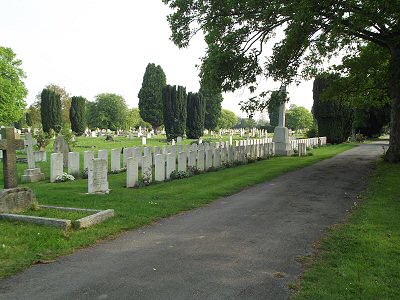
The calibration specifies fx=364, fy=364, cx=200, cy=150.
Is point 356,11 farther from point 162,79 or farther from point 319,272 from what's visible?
point 162,79

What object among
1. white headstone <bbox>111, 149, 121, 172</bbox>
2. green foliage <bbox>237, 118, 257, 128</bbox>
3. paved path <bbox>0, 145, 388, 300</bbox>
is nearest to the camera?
paved path <bbox>0, 145, 388, 300</bbox>

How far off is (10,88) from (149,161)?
139ft

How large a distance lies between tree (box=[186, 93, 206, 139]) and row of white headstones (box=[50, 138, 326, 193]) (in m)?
32.6

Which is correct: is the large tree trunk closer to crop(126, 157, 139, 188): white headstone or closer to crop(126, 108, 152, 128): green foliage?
crop(126, 157, 139, 188): white headstone

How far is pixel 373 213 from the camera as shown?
7.55 m

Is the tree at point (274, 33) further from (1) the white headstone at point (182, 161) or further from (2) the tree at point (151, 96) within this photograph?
(2) the tree at point (151, 96)

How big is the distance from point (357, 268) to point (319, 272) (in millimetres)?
521

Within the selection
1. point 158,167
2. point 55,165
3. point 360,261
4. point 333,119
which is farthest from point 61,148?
point 333,119

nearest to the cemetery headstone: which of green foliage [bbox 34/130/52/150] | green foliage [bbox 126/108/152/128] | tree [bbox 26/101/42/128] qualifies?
green foliage [bbox 34/130/52/150]

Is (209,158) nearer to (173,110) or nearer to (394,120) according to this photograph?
(394,120)

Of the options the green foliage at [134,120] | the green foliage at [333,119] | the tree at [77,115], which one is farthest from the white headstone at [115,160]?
the green foliage at [134,120]

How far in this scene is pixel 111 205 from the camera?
809 centimetres

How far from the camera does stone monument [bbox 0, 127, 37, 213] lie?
6801mm

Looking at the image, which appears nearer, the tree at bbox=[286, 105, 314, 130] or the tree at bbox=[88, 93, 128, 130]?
the tree at bbox=[88, 93, 128, 130]
